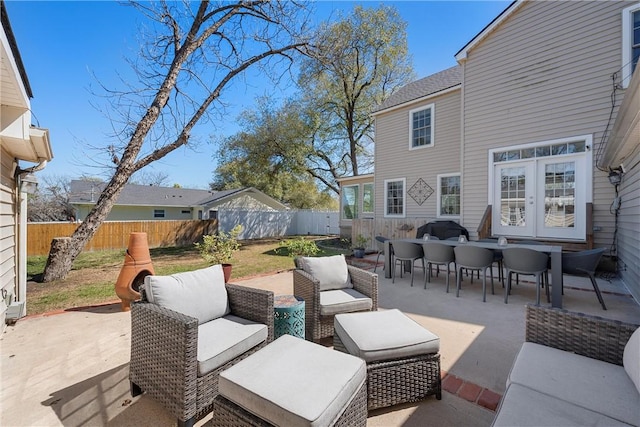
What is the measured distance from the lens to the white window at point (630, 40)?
562 cm

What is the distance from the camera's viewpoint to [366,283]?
333 centimetres

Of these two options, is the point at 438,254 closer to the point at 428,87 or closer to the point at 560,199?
the point at 560,199

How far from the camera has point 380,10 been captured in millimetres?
14773

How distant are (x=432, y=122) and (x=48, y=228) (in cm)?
1453

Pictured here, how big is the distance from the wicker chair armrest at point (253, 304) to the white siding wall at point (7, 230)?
3173 millimetres

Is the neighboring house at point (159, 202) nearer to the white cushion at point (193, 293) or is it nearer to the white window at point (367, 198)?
the white window at point (367, 198)

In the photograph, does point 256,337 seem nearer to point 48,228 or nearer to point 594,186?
point 594,186

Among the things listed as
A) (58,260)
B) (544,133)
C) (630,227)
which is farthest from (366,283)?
(58,260)

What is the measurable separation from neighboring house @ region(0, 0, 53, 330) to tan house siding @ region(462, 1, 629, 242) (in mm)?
8772

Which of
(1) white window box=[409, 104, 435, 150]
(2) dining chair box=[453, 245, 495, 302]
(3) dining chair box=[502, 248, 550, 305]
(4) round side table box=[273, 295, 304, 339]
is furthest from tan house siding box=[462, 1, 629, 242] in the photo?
(4) round side table box=[273, 295, 304, 339]

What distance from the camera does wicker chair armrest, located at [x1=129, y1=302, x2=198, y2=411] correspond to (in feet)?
5.94

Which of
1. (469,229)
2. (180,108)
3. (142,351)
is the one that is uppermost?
(180,108)

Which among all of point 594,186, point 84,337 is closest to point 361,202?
point 594,186

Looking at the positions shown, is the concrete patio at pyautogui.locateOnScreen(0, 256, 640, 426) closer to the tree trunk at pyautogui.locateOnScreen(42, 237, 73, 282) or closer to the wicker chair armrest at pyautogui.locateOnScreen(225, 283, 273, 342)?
the wicker chair armrest at pyautogui.locateOnScreen(225, 283, 273, 342)
